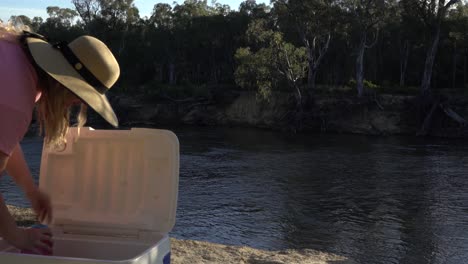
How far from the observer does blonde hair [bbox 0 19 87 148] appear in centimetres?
207

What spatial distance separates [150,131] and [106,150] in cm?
29

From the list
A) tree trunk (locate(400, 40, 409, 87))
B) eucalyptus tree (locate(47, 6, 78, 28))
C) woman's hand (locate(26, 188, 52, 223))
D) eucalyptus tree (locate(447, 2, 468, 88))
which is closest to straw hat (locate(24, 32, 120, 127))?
woman's hand (locate(26, 188, 52, 223))

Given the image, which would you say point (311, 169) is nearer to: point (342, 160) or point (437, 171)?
point (342, 160)

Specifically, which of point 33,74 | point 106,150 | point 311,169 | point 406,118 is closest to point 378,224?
point 311,169

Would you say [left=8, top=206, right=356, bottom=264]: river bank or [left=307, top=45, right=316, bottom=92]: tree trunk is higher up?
[left=307, top=45, right=316, bottom=92]: tree trunk

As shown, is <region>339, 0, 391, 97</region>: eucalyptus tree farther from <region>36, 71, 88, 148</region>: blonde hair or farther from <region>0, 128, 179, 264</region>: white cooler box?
<region>36, 71, 88, 148</region>: blonde hair

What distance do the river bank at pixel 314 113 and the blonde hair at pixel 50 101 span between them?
26956mm

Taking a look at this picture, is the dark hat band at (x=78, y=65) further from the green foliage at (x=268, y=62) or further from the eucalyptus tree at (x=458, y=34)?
the eucalyptus tree at (x=458, y=34)

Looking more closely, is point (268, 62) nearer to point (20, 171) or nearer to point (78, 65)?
point (20, 171)

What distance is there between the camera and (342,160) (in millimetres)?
21031

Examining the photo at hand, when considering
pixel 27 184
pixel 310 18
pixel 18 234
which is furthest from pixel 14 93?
pixel 310 18

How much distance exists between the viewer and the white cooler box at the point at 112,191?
2602 mm

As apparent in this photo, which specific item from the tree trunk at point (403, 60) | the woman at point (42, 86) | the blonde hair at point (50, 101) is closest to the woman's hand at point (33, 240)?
the woman at point (42, 86)

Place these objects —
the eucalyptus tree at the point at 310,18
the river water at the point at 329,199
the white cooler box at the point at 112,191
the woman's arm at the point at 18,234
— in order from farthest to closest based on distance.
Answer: the eucalyptus tree at the point at 310,18
the river water at the point at 329,199
the white cooler box at the point at 112,191
the woman's arm at the point at 18,234
